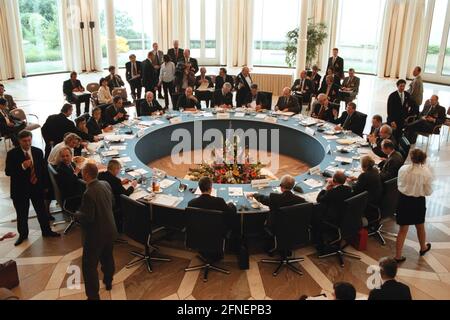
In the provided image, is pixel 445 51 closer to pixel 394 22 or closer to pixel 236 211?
pixel 394 22

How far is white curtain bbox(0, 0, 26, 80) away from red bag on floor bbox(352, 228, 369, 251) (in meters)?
13.5

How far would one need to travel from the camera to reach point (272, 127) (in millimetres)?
9164

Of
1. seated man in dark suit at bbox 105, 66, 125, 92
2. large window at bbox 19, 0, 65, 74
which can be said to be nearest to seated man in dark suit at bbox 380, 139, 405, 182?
seated man in dark suit at bbox 105, 66, 125, 92

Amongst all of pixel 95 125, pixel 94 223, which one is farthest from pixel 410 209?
pixel 95 125

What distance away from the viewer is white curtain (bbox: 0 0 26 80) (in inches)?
563

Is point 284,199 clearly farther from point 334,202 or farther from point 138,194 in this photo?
point 138,194

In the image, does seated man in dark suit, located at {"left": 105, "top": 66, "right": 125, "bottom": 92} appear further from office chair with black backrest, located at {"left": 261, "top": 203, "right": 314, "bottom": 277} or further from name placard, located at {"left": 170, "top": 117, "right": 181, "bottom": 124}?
office chair with black backrest, located at {"left": 261, "top": 203, "right": 314, "bottom": 277}

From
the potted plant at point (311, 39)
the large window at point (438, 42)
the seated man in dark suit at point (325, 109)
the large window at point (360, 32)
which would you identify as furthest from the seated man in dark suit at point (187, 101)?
the large window at point (438, 42)

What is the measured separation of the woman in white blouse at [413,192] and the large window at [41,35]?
48.1ft

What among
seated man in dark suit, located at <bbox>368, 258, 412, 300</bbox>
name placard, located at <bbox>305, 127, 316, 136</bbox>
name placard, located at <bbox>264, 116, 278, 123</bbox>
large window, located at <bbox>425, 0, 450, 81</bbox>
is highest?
large window, located at <bbox>425, 0, 450, 81</bbox>

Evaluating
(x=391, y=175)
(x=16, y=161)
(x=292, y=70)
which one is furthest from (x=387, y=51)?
(x=16, y=161)

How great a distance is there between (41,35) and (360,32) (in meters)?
12.6

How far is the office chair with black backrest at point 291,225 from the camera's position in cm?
479

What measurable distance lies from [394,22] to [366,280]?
14098mm
